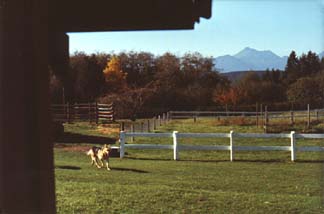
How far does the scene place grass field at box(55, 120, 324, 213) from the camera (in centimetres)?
776

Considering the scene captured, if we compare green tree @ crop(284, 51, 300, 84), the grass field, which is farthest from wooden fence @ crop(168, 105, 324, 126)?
green tree @ crop(284, 51, 300, 84)

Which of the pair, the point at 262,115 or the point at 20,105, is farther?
the point at 262,115

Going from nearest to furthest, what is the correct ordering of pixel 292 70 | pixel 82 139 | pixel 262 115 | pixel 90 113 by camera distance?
pixel 82 139 → pixel 262 115 → pixel 90 113 → pixel 292 70

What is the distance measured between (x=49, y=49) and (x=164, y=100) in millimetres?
50700

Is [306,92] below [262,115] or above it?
above

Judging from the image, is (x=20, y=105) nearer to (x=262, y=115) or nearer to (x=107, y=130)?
(x=107, y=130)

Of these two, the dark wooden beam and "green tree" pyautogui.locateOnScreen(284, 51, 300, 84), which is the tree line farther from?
the dark wooden beam

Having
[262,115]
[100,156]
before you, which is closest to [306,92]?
[262,115]

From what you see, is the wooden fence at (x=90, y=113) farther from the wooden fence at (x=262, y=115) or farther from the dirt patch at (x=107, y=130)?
the wooden fence at (x=262, y=115)

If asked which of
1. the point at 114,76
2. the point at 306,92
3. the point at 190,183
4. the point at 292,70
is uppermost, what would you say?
the point at 292,70

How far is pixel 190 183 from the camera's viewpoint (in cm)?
1102

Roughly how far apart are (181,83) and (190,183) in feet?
165

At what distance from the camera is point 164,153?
19.2 metres

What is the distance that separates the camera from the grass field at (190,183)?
7762mm
